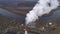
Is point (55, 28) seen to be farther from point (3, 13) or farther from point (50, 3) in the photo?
point (3, 13)

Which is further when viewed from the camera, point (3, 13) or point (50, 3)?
point (3, 13)

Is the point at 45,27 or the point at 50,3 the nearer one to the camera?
the point at 50,3

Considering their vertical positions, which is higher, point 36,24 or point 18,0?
point 18,0

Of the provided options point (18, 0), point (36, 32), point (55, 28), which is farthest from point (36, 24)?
point (18, 0)

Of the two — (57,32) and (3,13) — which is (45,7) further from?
(3,13)

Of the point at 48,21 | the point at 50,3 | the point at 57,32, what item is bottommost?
the point at 57,32

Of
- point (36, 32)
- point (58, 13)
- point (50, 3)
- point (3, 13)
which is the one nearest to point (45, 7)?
point (50, 3)
